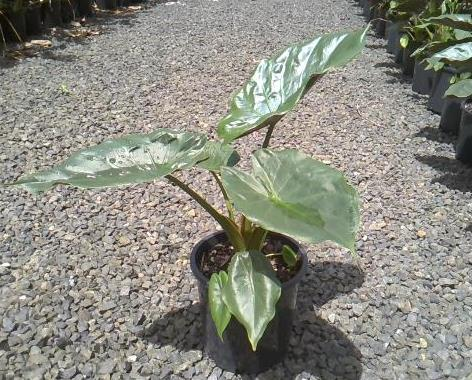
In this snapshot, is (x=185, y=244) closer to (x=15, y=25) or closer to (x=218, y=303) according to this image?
(x=218, y=303)

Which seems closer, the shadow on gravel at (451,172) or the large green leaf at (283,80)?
the large green leaf at (283,80)

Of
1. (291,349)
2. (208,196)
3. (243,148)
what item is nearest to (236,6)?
(243,148)

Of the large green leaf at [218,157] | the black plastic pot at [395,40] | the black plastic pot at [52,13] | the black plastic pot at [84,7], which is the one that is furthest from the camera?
the black plastic pot at [84,7]

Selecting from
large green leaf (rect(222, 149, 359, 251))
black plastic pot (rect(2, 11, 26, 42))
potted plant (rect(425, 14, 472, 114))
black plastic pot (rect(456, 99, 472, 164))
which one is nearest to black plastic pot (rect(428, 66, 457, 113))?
potted plant (rect(425, 14, 472, 114))

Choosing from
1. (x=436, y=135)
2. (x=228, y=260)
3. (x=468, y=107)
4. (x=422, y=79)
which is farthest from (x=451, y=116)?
(x=228, y=260)

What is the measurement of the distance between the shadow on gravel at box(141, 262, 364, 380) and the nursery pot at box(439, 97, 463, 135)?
1328 millimetres

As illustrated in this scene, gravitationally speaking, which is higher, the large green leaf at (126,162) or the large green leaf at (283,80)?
the large green leaf at (283,80)

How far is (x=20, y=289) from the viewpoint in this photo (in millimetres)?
1511

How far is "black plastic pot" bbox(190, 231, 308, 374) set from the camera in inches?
45.4

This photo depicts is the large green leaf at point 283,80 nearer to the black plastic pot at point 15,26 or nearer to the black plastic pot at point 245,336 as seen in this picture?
the black plastic pot at point 245,336

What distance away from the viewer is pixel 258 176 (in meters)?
1.00

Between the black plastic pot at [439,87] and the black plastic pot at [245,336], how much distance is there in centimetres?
185

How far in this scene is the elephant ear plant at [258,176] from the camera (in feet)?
2.82

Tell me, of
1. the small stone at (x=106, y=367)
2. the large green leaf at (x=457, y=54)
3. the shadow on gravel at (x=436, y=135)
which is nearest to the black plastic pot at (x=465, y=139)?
the shadow on gravel at (x=436, y=135)
